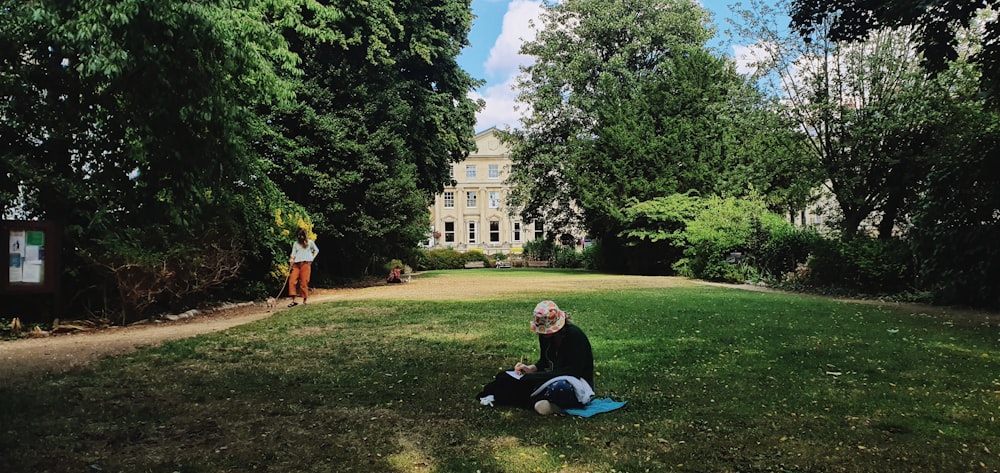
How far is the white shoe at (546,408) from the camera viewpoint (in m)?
5.09

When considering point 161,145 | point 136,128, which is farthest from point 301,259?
point 161,145

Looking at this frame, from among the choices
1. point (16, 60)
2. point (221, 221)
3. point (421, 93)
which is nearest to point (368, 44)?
point (421, 93)

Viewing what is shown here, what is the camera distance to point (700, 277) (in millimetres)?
25938

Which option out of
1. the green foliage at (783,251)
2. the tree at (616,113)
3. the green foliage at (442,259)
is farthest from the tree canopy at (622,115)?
the green foliage at (442,259)

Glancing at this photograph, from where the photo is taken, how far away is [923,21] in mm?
7434

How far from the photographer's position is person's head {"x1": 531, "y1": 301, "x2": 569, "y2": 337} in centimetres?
533

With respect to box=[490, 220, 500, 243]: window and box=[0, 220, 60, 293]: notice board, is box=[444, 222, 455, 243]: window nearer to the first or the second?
box=[490, 220, 500, 243]: window

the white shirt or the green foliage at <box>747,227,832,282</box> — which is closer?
the white shirt

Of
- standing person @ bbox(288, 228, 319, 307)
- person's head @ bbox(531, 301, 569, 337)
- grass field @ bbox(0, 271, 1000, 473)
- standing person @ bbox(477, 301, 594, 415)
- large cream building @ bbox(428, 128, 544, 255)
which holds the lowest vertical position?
grass field @ bbox(0, 271, 1000, 473)

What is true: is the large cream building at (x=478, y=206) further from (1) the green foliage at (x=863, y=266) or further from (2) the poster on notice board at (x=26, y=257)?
(2) the poster on notice board at (x=26, y=257)

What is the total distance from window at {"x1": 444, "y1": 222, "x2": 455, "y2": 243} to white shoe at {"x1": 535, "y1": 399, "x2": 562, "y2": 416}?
67906mm

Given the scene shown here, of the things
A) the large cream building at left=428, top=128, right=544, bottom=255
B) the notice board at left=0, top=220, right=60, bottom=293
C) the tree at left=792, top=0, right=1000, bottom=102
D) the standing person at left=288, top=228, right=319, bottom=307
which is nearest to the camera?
the tree at left=792, top=0, right=1000, bottom=102

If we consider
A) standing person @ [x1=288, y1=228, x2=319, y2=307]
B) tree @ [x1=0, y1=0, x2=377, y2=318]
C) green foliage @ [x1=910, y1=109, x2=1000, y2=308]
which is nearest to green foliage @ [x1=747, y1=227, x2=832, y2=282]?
green foliage @ [x1=910, y1=109, x2=1000, y2=308]

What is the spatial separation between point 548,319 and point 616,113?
30282mm
